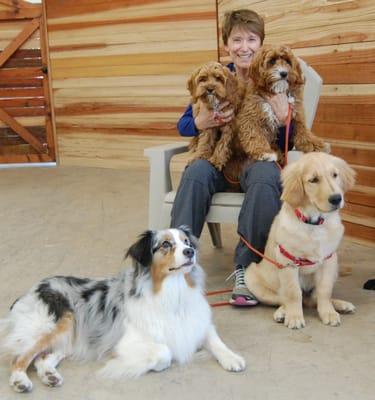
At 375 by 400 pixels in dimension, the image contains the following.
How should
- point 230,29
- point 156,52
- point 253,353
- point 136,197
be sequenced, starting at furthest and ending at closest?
point 156,52 → point 136,197 → point 230,29 → point 253,353

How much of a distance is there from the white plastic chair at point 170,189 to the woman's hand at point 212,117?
20 cm

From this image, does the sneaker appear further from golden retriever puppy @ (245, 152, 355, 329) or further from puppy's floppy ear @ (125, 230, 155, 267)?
puppy's floppy ear @ (125, 230, 155, 267)

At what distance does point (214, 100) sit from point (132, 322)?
3.58ft

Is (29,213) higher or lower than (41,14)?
lower

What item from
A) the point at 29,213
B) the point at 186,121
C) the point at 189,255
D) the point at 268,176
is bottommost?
the point at 29,213

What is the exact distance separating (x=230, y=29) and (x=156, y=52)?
2.96 m

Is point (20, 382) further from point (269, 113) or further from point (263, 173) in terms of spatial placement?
point (269, 113)

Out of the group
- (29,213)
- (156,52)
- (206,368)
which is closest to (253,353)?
(206,368)

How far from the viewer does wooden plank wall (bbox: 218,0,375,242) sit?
308 centimetres

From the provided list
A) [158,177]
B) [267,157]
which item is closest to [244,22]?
[267,157]

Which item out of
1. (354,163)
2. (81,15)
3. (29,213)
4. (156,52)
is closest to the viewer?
(354,163)

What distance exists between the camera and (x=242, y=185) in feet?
8.51

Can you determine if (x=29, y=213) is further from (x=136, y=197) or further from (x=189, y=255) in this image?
(x=189, y=255)

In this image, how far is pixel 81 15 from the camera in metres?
6.02
